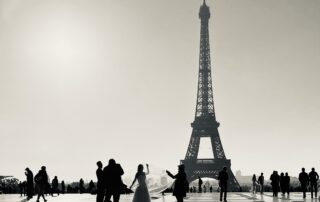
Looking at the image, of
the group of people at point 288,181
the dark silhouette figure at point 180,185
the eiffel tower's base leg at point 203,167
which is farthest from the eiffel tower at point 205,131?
the dark silhouette figure at point 180,185

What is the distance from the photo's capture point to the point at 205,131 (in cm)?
9169

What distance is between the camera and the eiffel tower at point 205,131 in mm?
88312

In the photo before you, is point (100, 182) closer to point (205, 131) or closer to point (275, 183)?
point (275, 183)

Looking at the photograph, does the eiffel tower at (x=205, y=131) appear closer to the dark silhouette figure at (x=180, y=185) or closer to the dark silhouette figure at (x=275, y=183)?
the dark silhouette figure at (x=275, y=183)

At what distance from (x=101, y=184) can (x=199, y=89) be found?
75.3 m

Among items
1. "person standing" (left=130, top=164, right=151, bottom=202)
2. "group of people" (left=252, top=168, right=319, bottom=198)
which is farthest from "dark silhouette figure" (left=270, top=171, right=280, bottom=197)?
"person standing" (left=130, top=164, right=151, bottom=202)

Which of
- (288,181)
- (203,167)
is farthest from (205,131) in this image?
(288,181)

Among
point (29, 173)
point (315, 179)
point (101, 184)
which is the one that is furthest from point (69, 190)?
point (101, 184)

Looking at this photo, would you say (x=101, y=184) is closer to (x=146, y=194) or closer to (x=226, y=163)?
(x=146, y=194)

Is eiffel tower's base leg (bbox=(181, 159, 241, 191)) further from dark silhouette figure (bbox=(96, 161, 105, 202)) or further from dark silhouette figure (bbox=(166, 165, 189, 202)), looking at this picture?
dark silhouette figure (bbox=(96, 161, 105, 202))

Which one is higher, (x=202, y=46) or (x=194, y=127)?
(x=202, y=46)

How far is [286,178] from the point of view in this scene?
34156 mm

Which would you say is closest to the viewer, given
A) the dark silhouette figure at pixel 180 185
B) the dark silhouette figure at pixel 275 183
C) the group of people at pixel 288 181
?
the dark silhouette figure at pixel 180 185

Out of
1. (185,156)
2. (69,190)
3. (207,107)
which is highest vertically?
(207,107)
